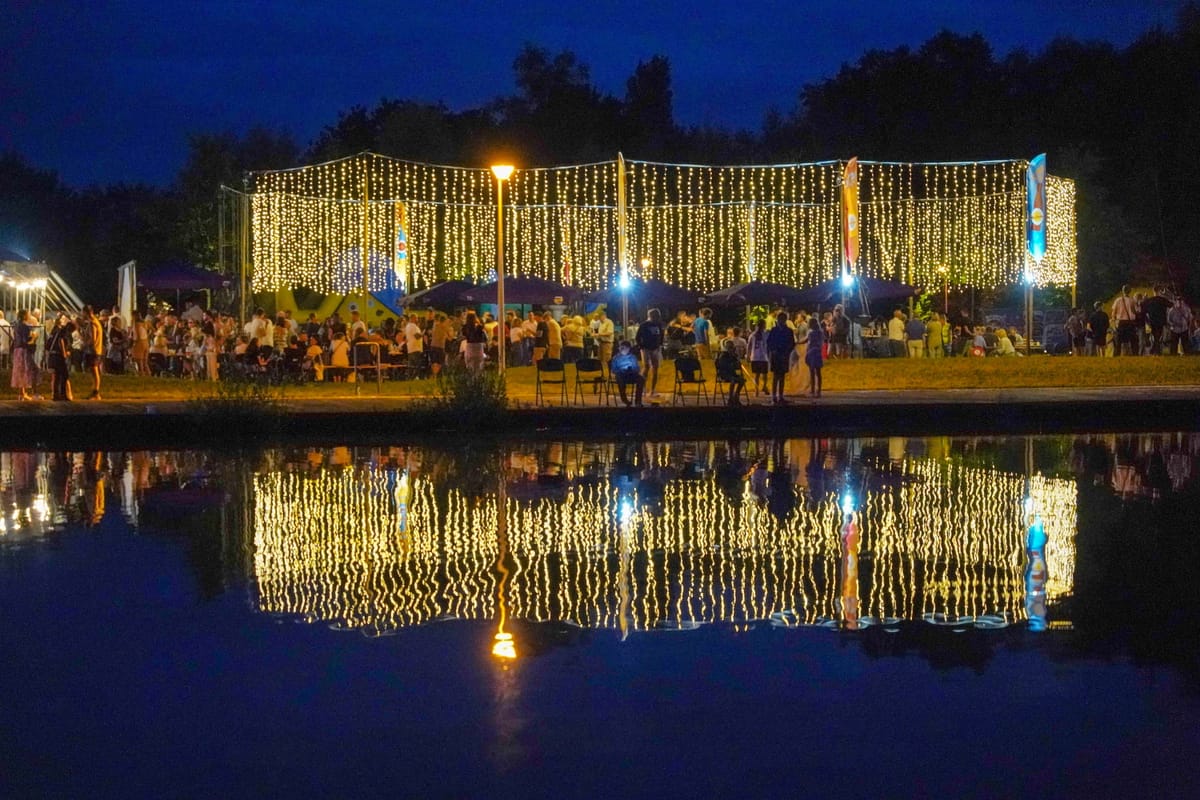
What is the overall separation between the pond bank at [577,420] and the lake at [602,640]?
5976mm

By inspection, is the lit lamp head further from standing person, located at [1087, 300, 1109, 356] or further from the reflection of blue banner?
standing person, located at [1087, 300, 1109, 356]

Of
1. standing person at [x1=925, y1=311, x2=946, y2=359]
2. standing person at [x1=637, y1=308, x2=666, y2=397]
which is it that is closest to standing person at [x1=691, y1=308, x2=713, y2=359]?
standing person at [x1=637, y1=308, x2=666, y2=397]

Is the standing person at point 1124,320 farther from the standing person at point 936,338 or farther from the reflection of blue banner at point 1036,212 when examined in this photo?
the standing person at point 936,338

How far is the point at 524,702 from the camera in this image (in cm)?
666

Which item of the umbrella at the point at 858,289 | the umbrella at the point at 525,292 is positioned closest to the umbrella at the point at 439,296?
the umbrella at the point at 525,292

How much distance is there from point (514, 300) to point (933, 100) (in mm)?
35314

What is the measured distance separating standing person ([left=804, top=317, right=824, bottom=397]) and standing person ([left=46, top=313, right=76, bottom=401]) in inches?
439

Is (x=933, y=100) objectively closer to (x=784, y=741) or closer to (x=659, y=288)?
(x=659, y=288)

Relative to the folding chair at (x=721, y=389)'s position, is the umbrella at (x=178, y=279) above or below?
above

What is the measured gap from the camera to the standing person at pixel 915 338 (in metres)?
33.1

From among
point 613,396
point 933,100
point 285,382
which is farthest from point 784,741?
point 933,100

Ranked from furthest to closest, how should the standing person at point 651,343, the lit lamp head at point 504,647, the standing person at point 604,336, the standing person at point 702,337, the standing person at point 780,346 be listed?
the standing person at point 604,336 < the standing person at point 702,337 < the standing person at point 651,343 < the standing person at point 780,346 < the lit lamp head at point 504,647

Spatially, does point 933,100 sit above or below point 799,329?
above

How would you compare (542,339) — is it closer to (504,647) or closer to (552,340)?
(552,340)
